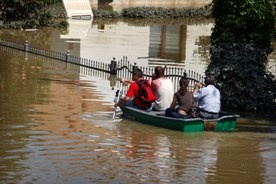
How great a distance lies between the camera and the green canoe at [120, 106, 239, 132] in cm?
1580

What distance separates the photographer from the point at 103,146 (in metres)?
14.2

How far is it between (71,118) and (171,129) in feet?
9.13

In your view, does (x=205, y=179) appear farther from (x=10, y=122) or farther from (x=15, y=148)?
(x=10, y=122)

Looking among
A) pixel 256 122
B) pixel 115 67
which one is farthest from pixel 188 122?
pixel 115 67

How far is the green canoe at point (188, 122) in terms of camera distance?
1580 cm

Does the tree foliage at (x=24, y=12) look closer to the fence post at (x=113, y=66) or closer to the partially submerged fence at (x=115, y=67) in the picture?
the partially submerged fence at (x=115, y=67)

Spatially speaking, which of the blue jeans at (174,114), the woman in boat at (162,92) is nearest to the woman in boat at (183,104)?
the blue jeans at (174,114)

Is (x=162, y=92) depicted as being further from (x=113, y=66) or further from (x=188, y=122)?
(x=113, y=66)

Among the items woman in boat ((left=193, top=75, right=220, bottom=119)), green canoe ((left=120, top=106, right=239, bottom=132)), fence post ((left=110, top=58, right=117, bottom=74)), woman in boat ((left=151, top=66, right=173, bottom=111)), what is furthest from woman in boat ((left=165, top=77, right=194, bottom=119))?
fence post ((left=110, top=58, right=117, bottom=74))

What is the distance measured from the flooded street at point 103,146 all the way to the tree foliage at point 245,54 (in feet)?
2.24

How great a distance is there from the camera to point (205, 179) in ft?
39.4

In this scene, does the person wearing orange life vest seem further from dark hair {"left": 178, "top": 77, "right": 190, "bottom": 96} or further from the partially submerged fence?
the partially submerged fence

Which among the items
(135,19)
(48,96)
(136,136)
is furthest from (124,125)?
(135,19)

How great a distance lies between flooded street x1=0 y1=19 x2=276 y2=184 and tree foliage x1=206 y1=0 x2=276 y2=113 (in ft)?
2.24
